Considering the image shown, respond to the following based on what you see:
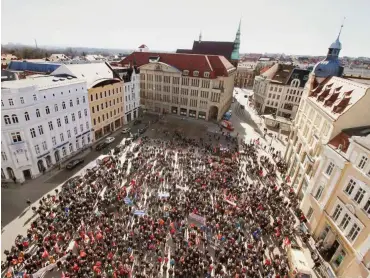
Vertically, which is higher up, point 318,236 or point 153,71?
point 153,71

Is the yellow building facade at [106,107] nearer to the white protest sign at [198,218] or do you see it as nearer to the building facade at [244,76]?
the white protest sign at [198,218]

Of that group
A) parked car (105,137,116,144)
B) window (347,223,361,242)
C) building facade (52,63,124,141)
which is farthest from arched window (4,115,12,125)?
window (347,223,361,242)

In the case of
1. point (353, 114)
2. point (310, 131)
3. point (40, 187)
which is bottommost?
point (40, 187)

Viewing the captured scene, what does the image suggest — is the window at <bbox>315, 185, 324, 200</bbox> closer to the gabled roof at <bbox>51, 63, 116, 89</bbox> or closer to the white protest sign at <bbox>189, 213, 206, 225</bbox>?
the white protest sign at <bbox>189, 213, 206, 225</bbox>

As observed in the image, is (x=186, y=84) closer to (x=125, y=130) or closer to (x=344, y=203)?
(x=125, y=130)

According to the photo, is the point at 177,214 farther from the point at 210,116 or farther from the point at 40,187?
the point at 210,116

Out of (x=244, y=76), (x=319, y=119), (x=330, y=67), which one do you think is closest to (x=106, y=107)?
(x=319, y=119)

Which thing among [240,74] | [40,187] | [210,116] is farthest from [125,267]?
[240,74]
